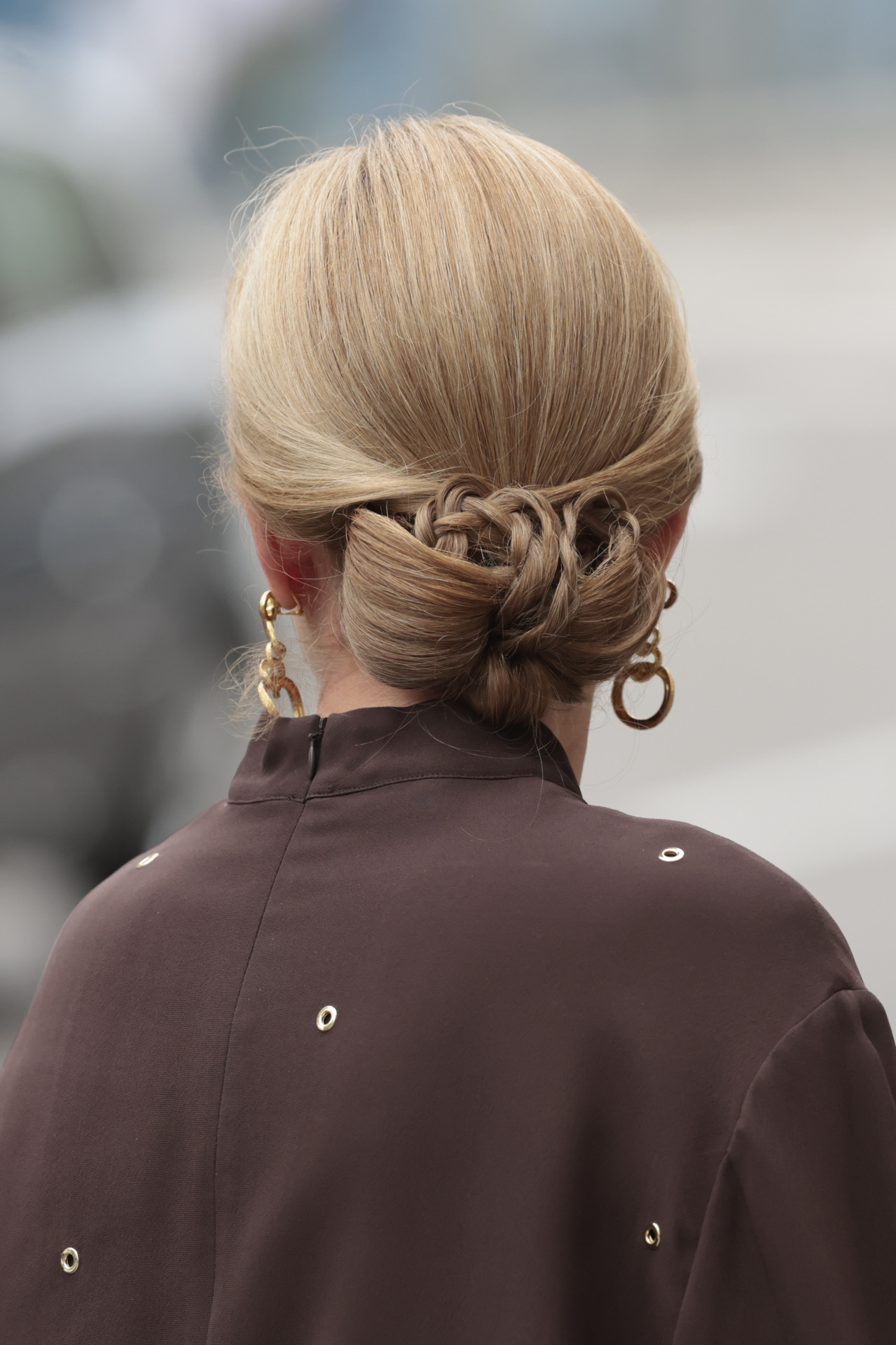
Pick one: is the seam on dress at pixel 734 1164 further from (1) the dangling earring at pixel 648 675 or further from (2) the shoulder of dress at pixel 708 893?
(1) the dangling earring at pixel 648 675

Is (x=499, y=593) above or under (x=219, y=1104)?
above

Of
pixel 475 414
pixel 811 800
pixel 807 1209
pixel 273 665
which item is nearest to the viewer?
pixel 807 1209

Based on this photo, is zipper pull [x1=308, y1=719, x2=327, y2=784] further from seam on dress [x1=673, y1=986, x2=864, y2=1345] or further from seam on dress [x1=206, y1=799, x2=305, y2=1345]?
seam on dress [x1=673, y1=986, x2=864, y2=1345]

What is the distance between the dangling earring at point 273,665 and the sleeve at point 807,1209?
0.35m

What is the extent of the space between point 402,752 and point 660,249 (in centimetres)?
129

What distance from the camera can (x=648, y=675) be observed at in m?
0.71

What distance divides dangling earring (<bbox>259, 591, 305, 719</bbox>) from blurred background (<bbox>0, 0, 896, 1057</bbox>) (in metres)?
1.02

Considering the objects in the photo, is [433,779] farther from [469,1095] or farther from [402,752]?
[469,1095]

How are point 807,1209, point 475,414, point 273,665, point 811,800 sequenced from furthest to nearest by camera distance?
point 811,800 < point 273,665 < point 475,414 < point 807,1209

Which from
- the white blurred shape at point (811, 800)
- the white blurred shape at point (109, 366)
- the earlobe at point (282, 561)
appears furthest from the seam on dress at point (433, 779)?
the white blurred shape at point (109, 366)

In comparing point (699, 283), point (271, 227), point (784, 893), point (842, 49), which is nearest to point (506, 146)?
point (271, 227)

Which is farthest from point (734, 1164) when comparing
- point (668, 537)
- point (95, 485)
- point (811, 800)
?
point (95, 485)

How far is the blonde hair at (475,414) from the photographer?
61cm

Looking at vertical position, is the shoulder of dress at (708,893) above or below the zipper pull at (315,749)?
below
